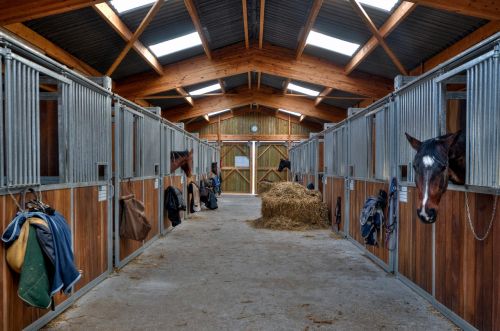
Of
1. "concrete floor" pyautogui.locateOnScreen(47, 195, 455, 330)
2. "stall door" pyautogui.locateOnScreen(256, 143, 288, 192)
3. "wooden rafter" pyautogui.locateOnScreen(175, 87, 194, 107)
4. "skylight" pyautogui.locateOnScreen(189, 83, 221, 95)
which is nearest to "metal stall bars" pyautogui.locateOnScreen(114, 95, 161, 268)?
"concrete floor" pyautogui.locateOnScreen(47, 195, 455, 330)

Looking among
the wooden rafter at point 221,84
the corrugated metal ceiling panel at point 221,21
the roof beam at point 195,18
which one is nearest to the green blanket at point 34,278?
the roof beam at point 195,18

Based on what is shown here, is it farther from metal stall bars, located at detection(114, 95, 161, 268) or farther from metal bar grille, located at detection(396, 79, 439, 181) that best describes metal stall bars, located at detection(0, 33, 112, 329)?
metal bar grille, located at detection(396, 79, 439, 181)

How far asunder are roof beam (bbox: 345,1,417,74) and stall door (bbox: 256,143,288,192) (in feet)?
32.0

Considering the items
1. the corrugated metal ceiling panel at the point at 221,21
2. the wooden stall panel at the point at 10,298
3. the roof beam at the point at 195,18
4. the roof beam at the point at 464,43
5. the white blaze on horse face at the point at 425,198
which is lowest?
the wooden stall panel at the point at 10,298

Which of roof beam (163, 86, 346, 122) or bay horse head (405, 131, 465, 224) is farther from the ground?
roof beam (163, 86, 346, 122)

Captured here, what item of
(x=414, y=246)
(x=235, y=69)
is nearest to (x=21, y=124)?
(x=414, y=246)

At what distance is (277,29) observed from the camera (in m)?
9.32

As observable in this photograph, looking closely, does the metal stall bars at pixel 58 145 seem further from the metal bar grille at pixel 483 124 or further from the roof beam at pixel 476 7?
the roof beam at pixel 476 7

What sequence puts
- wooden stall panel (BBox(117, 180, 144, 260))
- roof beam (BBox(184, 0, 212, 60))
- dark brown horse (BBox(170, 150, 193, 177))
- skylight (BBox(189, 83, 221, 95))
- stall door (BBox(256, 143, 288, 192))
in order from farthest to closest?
stall door (BBox(256, 143, 288, 192)) → skylight (BBox(189, 83, 221, 95)) → dark brown horse (BBox(170, 150, 193, 177)) → roof beam (BBox(184, 0, 212, 60)) → wooden stall panel (BBox(117, 180, 144, 260))

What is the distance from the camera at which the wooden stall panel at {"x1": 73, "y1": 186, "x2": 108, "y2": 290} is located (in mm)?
3377

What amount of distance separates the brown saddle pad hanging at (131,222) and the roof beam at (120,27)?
3618mm

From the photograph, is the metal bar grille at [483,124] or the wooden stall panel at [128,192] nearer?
the metal bar grille at [483,124]

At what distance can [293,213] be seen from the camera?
25.4ft

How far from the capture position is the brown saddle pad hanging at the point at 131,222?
448 cm
